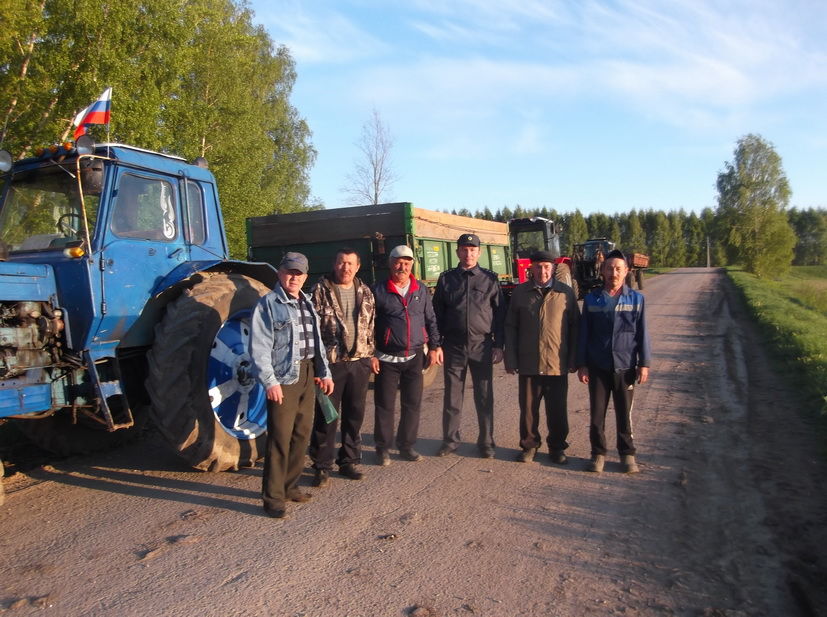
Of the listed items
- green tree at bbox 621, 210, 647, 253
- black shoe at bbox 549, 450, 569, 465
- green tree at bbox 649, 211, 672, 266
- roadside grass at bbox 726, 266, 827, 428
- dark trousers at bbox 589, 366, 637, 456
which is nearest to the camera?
dark trousers at bbox 589, 366, 637, 456

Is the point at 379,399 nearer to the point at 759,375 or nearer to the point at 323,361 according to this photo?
the point at 323,361

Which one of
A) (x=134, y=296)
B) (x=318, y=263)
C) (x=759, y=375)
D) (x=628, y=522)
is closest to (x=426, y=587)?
(x=628, y=522)

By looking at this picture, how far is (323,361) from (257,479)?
1.18m

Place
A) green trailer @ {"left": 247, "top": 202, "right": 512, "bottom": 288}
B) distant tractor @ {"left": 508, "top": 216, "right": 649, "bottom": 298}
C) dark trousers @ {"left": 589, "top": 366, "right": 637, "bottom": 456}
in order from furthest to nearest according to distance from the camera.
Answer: distant tractor @ {"left": 508, "top": 216, "right": 649, "bottom": 298}, green trailer @ {"left": 247, "top": 202, "right": 512, "bottom": 288}, dark trousers @ {"left": 589, "top": 366, "right": 637, "bottom": 456}

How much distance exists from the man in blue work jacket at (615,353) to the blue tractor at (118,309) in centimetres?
274

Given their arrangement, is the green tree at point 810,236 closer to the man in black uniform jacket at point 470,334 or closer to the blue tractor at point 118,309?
the man in black uniform jacket at point 470,334

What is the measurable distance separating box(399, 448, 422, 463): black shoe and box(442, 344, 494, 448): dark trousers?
11.8 inches

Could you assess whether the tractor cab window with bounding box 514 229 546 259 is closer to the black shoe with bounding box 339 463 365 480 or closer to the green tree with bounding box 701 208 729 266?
the black shoe with bounding box 339 463 365 480

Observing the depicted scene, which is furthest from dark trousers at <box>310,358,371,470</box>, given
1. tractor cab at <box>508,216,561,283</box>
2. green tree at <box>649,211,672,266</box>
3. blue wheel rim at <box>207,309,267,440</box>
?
green tree at <box>649,211,672,266</box>

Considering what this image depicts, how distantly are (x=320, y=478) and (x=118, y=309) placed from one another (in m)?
1.94

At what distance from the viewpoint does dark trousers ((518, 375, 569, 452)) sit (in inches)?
209

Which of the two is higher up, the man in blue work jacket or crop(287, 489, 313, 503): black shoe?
the man in blue work jacket

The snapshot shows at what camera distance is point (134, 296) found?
15.7 ft

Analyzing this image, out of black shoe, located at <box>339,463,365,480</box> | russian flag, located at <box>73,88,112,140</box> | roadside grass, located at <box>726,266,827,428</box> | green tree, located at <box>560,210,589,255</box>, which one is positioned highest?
green tree, located at <box>560,210,589,255</box>
